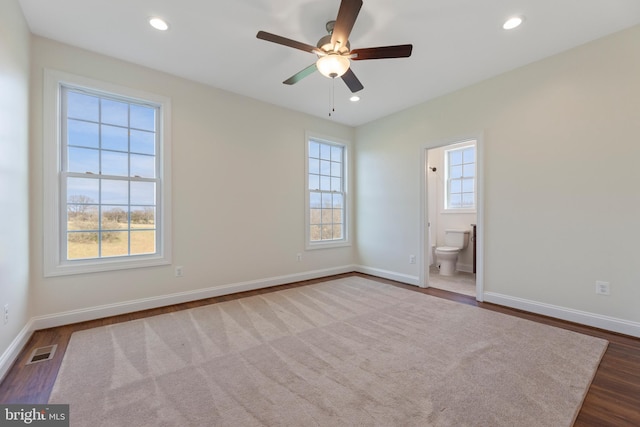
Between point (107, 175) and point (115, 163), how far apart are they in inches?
6.3

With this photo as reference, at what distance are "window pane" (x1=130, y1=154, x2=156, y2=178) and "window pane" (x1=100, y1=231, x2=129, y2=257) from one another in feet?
2.28

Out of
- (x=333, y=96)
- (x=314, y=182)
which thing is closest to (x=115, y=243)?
(x=314, y=182)

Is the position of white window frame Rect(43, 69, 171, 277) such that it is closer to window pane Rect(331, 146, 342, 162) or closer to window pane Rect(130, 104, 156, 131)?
window pane Rect(130, 104, 156, 131)

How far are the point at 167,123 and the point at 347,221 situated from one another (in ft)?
10.7

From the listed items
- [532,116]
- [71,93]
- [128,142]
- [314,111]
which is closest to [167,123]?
[128,142]

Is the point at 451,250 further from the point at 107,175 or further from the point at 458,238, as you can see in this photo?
the point at 107,175

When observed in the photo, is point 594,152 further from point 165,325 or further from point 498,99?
point 165,325

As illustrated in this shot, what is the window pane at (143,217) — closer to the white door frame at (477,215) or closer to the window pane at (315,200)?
the window pane at (315,200)

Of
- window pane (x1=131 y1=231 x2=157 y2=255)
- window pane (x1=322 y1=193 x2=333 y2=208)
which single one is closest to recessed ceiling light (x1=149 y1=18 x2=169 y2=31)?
window pane (x1=131 y1=231 x2=157 y2=255)

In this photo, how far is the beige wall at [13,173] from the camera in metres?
1.90

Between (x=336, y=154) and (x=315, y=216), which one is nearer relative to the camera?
(x=315, y=216)

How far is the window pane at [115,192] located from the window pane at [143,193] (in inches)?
2.6

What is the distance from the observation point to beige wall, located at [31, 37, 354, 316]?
2.70m

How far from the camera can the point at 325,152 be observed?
500 centimetres
